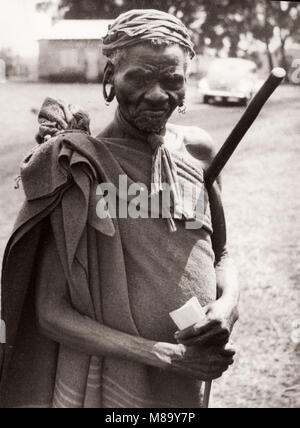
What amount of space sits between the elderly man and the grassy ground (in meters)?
0.95

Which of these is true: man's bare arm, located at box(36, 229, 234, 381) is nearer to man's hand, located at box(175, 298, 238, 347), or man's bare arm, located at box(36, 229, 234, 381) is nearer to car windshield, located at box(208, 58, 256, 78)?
man's hand, located at box(175, 298, 238, 347)

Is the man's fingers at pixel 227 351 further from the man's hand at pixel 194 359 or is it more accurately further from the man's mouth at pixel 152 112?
the man's mouth at pixel 152 112

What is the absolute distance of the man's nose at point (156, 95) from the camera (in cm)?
116

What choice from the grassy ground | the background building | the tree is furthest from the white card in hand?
the grassy ground

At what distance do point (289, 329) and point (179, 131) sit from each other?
4.62 ft

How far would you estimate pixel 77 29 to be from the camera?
5.74ft

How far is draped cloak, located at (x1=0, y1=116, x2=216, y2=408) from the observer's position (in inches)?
46.2

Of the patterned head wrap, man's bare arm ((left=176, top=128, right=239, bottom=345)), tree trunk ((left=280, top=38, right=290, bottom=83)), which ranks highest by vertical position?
the patterned head wrap

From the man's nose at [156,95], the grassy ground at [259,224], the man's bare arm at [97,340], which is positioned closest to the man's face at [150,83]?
the man's nose at [156,95]

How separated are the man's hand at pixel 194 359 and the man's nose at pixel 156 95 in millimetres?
473

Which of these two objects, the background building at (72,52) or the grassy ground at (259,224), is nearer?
the background building at (72,52)

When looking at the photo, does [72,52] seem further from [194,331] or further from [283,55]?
[194,331]
